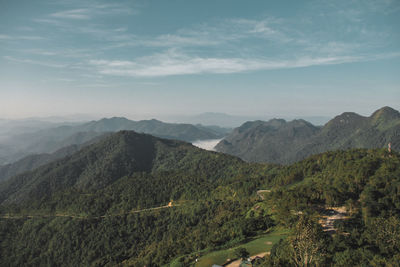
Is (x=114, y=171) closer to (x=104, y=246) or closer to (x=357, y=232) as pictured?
(x=104, y=246)

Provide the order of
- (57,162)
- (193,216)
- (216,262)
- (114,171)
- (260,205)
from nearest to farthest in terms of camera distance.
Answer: (216,262) < (260,205) < (193,216) < (114,171) < (57,162)

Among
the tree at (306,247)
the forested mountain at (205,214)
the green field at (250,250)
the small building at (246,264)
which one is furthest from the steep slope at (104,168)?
the tree at (306,247)

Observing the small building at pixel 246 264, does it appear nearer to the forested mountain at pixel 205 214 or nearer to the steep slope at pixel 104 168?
the forested mountain at pixel 205 214

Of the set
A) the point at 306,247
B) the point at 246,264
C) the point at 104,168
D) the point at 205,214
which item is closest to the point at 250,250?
the point at 246,264

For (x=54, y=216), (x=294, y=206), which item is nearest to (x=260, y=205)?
(x=294, y=206)

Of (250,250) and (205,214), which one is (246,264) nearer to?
(250,250)

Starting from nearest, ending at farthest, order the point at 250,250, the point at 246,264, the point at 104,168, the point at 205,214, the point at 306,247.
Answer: the point at 306,247 → the point at 246,264 → the point at 250,250 → the point at 205,214 → the point at 104,168

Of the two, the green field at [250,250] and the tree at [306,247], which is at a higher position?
the tree at [306,247]
